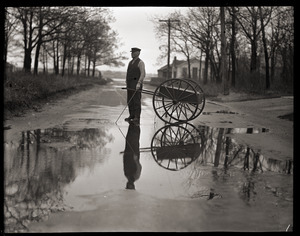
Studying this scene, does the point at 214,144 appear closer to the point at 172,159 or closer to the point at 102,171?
the point at 172,159

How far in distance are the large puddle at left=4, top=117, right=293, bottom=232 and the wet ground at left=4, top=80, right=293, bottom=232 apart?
0.01m

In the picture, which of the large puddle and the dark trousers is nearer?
the large puddle

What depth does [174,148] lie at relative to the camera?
7.46 metres

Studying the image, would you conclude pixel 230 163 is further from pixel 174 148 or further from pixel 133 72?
pixel 133 72

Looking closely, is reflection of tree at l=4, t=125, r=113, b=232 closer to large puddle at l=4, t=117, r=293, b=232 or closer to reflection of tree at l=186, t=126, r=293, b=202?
large puddle at l=4, t=117, r=293, b=232

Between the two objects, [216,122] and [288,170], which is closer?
[288,170]

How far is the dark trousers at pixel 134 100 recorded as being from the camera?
11.2 metres

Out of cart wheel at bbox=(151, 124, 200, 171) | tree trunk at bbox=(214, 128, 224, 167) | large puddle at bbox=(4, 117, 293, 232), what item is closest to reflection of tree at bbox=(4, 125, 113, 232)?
large puddle at bbox=(4, 117, 293, 232)

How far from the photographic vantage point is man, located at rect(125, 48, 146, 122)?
11125 millimetres

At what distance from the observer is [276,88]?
2777 centimetres

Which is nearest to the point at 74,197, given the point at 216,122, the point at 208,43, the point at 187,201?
the point at 187,201

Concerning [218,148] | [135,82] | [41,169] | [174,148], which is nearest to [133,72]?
[135,82]
